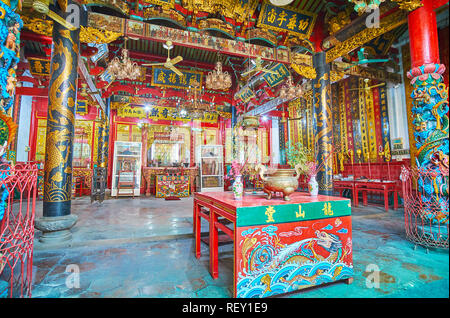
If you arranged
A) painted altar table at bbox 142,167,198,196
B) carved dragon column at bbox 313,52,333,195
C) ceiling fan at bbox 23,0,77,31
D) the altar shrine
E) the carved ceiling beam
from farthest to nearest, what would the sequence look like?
painted altar table at bbox 142,167,198,196
carved dragon column at bbox 313,52,333,195
the carved ceiling beam
ceiling fan at bbox 23,0,77,31
the altar shrine

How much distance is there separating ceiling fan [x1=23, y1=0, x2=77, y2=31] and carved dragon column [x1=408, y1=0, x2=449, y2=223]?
5.10m

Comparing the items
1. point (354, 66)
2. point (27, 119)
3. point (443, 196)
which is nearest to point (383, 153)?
point (354, 66)

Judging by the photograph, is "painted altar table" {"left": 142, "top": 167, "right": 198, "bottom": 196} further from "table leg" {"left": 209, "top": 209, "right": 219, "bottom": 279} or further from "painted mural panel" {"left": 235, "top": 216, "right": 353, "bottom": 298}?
"painted mural panel" {"left": 235, "top": 216, "right": 353, "bottom": 298}

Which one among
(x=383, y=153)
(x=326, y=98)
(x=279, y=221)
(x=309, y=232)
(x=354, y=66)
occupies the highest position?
(x=354, y=66)

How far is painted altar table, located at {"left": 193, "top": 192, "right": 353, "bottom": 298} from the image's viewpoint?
5.09 feet

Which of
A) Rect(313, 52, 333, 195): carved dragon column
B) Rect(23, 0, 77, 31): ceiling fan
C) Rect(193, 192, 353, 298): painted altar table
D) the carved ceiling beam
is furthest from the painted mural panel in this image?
the carved ceiling beam

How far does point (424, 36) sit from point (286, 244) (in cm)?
363

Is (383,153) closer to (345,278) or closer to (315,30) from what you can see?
(315,30)

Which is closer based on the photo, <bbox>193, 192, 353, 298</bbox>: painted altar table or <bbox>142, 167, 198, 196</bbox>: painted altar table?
<bbox>193, 192, 353, 298</bbox>: painted altar table

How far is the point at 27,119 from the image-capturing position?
7.89 meters

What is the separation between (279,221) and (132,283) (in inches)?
53.5

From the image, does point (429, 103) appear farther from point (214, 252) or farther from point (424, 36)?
point (214, 252)

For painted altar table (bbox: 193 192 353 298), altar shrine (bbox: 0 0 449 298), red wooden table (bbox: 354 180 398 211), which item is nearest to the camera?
painted altar table (bbox: 193 192 353 298)

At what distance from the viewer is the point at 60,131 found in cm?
311
